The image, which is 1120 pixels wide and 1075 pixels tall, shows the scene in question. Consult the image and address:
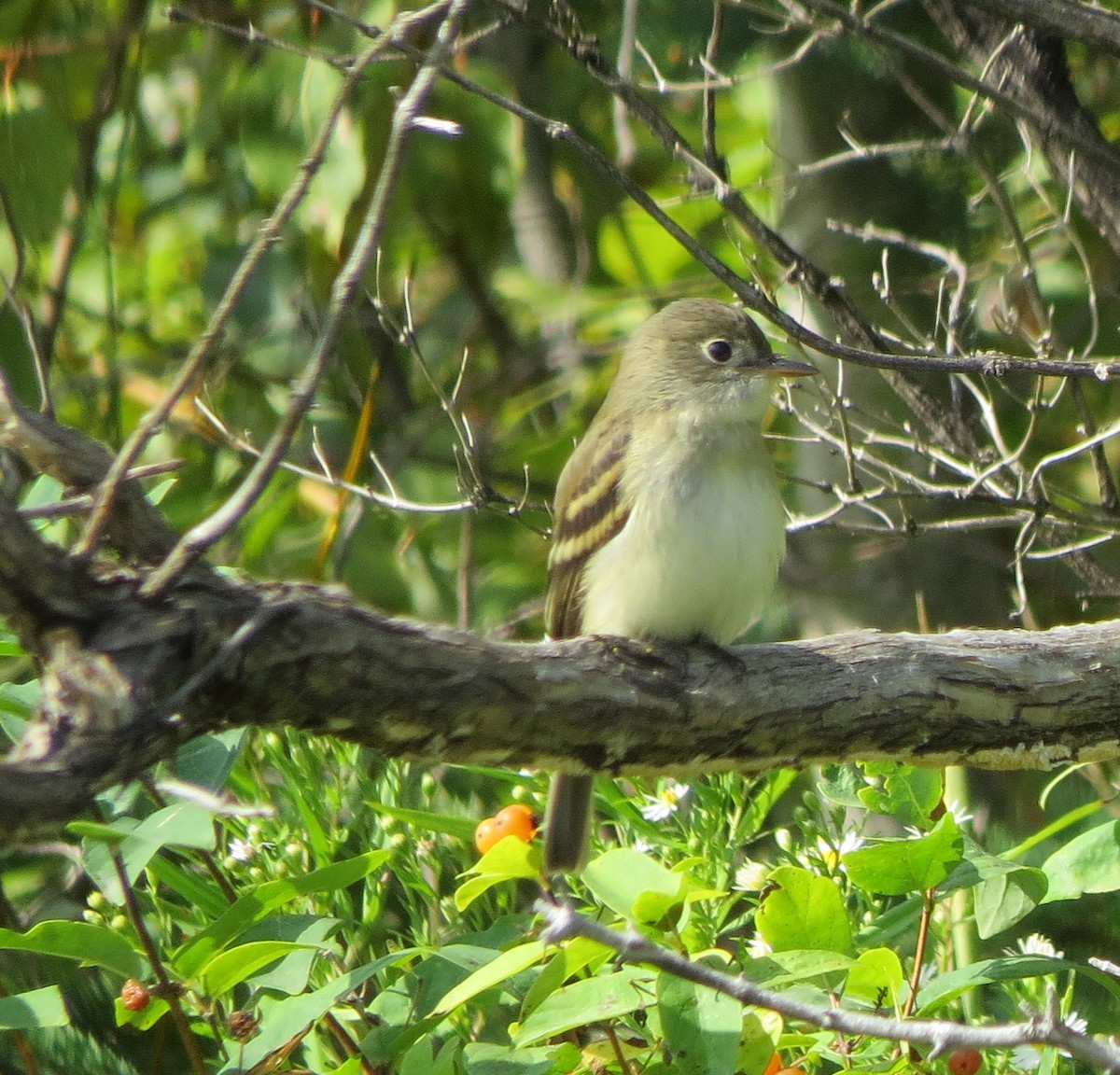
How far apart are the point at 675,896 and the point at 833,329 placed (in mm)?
2730

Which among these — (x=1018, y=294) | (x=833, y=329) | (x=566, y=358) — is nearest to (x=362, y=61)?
(x=833, y=329)

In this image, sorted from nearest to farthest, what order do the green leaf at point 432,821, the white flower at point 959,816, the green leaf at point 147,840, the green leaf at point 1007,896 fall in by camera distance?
the green leaf at point 147,840 → the green leaf at point 1007,896 → the green leaf at point 432,821 → the white flower at point 959,816

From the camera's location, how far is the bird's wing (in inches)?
152

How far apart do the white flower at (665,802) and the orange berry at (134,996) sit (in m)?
1.06

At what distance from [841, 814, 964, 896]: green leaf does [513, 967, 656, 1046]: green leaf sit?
38cm

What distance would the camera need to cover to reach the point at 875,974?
2.40 meters

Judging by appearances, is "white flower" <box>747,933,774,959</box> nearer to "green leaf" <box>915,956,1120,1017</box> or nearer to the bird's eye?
"green leaf" <box>915,956,1120,1017</box>

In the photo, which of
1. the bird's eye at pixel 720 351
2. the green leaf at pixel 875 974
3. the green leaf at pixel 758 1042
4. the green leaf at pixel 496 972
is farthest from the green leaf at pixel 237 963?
the bird's eye at pixel 720 351

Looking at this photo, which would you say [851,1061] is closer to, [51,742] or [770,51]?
[51,742]

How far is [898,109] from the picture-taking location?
5.28 meters

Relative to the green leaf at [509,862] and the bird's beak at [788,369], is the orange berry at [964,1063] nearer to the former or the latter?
the green leaf at [509,862]

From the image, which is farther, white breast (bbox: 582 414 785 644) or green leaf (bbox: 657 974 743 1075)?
white breast (bbox: 582 414 785 644)

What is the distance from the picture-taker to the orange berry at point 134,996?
7.98 feet

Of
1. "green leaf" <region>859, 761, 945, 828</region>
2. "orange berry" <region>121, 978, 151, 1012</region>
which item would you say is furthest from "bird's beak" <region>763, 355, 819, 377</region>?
"orange berry" <region>121, 978, 151, 1012</region>
